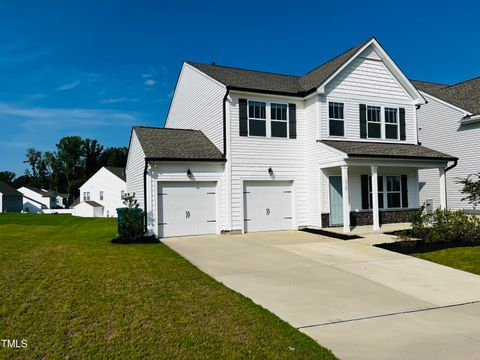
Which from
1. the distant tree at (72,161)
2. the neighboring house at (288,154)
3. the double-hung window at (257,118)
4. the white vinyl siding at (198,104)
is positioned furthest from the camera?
the distant tree at (72,161)

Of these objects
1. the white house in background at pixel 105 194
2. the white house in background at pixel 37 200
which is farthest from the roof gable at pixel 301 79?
the white house in background at pixel 37 200

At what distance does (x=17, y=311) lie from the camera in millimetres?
5387

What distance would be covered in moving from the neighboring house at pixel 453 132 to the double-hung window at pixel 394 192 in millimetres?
4633

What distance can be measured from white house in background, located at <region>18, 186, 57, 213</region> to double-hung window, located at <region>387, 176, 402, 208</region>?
209 feet

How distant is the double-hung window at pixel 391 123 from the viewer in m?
17.5

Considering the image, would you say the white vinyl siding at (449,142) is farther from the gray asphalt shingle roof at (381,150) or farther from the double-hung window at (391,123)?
the double-hung window at (391,123)

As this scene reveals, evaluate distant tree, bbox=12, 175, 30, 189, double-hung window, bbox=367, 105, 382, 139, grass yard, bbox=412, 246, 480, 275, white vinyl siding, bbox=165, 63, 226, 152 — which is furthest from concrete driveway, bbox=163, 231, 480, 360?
distant tree, bbox=12, 175, 30, 189

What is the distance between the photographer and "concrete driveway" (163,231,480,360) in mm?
4523

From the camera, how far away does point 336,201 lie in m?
16.4

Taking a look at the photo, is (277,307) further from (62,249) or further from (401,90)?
(401,90)

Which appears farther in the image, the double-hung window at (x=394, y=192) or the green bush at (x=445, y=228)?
the double-hung window at (x=394, y=192)

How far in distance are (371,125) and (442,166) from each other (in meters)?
3.53

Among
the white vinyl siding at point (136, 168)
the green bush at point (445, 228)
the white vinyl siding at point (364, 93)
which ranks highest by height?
the white vinyl siding at point (364, 93)

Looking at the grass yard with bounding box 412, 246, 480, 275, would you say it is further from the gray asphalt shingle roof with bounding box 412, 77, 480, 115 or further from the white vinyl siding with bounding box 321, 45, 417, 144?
the gray asphalt shingle roof with bounding box 412, 77, 480, 115
